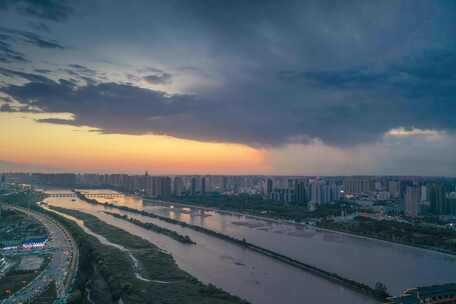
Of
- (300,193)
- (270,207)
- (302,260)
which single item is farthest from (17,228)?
(300,193)

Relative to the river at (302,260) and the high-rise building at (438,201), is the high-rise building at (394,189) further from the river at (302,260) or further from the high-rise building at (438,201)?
the river at (302,260)

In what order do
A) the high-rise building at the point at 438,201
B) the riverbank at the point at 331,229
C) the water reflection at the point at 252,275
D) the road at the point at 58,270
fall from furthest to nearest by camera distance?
the high-rise building at the point at 438,201 < the riverbank at the point at 331,229 < the water reflection at the point at 252,275 < the road at the point at 58,270

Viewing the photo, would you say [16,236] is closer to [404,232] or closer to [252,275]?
[252,275]

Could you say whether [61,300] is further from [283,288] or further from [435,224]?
[435,224]

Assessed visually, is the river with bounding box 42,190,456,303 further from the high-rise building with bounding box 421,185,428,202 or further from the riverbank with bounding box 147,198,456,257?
the high-rise building with bounding box 421,185,428,202

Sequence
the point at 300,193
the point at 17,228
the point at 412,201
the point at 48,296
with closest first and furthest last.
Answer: the point at 48,296 < the point at 17,228 < the point at 412,201 < the point at 300,193

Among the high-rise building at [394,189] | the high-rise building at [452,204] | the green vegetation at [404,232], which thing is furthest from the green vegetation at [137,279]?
the high-rise building at [394,189]
